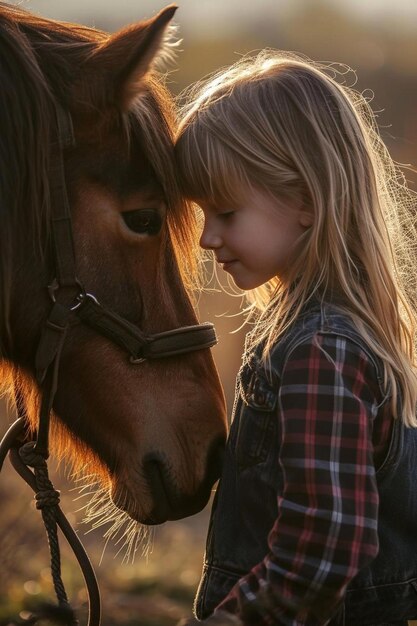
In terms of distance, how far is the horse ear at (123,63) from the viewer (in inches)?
82.7

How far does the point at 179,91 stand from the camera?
15109 millimetres

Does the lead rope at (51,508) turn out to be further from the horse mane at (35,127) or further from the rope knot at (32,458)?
the horse mane at (35,127)

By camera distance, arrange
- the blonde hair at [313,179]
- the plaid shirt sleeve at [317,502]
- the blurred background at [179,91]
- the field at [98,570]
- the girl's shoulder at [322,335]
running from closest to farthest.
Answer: the plaid shirt sleeve at [317,502] → the girl's shoulder at [322,335] → the blonde hair at [313,179] → the field at [98,570] → the blurred background at [179,91]

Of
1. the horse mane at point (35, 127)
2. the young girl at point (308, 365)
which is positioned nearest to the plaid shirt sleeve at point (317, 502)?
the young girl at point (308, 365)

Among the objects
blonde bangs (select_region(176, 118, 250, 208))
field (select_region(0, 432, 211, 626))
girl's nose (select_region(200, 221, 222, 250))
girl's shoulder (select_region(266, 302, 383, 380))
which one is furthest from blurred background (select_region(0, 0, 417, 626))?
girl's shoulder (select_region(266, 302, 383, 380))

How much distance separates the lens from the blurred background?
3645mm

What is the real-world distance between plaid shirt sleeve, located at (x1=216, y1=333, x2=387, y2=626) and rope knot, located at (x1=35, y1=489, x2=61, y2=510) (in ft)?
2.23

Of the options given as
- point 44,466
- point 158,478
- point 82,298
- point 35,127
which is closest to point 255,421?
point 158,478

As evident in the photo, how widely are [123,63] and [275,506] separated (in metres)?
1.05

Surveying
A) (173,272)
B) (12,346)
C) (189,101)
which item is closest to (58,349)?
(12,346)

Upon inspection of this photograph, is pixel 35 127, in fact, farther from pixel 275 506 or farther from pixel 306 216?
pixel 275 506

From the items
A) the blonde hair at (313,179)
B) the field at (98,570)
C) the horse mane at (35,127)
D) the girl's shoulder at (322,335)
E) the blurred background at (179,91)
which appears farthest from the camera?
the blurred background at (179,91)

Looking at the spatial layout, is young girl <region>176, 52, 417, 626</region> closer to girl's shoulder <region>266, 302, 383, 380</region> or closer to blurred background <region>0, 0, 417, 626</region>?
girl's shoulder <region>266, 302, 383, 380</region>

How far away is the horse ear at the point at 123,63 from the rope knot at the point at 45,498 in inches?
37.8
